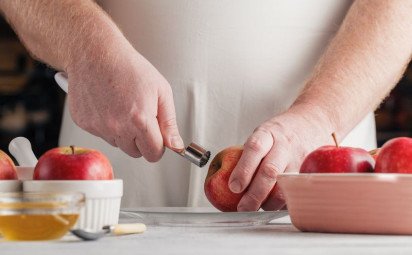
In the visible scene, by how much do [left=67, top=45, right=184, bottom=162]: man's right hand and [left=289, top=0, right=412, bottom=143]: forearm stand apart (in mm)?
266

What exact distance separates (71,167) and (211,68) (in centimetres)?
74

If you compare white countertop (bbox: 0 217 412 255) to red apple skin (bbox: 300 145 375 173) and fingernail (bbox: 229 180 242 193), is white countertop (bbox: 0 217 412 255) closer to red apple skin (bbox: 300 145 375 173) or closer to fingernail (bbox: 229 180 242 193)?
red apple skin (bbox: 300 145 375 173)

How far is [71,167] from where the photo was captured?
1.14 meters

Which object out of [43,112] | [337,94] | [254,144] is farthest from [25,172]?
[43,112]

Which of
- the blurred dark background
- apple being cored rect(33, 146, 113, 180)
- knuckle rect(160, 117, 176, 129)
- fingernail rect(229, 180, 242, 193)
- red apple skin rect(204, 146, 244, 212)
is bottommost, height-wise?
the blurred dark background

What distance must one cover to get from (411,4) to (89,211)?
0.95 meters

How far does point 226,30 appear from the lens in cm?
184

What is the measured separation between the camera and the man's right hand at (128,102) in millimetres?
1396

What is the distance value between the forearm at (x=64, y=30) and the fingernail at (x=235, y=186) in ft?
0.93

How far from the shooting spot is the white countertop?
870 mm

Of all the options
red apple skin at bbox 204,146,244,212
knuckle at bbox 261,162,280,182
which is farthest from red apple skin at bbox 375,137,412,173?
red apple skin at bbox 204,146,244,212

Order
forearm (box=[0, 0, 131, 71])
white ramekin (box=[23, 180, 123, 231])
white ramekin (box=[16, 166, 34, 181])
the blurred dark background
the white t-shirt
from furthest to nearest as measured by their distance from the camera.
A: the blurred dark background
the white t-shirt
forearm (box=[0, 0, 131, 71])
white ramekin (box=[16, 166, 34, 181])
white ramekin (box=[23, 180, 123, 231])

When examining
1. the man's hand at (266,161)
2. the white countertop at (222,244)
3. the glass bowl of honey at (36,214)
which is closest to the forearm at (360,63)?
the man's hand at (266,161)

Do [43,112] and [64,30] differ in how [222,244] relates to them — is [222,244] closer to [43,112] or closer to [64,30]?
[64,30]
